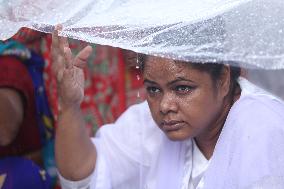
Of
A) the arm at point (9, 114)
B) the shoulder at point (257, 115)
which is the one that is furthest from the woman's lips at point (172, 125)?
the arm at point (9, 114)

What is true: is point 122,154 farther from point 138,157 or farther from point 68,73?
point 68,73

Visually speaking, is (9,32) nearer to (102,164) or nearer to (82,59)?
(82,59)

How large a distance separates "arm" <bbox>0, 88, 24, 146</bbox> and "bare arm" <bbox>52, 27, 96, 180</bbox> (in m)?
0.34

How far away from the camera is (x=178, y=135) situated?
1.59m

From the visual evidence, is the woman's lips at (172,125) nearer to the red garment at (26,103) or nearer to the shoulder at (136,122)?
the shoulder at (136,122)

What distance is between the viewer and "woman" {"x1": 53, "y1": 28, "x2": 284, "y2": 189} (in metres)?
1.47

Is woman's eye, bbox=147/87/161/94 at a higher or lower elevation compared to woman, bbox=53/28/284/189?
higher

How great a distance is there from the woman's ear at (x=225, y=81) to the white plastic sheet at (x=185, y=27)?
211mm

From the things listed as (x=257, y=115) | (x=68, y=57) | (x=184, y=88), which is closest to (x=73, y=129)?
(x=68, y=57)

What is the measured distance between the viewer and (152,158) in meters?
1.90

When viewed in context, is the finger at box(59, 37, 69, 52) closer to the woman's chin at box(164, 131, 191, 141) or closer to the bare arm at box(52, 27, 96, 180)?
the bare arm at box(52, 27, 96, 180)

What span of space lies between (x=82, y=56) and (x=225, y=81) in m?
0.49

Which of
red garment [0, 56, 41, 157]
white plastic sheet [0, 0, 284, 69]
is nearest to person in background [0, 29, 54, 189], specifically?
red garment [0, 56, 41, 157]

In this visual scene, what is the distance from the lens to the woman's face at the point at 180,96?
1513mm
